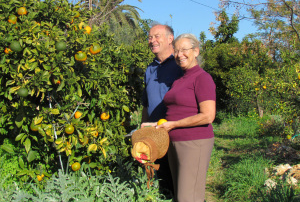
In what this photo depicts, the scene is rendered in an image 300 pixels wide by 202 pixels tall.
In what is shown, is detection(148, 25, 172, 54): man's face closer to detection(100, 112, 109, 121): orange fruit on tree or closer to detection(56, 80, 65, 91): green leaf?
detection(100, 112, 109, 121): orange fruit on tree

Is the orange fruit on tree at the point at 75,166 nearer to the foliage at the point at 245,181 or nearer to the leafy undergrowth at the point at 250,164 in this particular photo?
the leafy undergrowth at the point at 250,164

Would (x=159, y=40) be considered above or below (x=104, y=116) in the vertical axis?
above

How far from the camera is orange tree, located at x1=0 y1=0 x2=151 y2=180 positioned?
2.25m

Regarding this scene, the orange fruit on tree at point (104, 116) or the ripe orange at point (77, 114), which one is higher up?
the ripe orange at point (77, 114)

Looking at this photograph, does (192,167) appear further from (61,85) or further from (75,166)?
(61,85)

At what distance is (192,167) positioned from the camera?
7.18 ft

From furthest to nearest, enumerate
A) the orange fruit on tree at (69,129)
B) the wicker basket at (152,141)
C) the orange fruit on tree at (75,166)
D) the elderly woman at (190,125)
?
the orange fruit on tree at (75,166), the orange fruit on tree at (69,129), the elderly woman at (190,125), the wicker basket at (152,141)

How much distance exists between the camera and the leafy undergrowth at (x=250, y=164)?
10.7ft

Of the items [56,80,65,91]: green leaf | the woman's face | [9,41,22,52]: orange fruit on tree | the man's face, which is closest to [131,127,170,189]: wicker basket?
the woman's face

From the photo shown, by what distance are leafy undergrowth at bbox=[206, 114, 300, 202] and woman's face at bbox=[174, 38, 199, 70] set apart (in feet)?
4.82

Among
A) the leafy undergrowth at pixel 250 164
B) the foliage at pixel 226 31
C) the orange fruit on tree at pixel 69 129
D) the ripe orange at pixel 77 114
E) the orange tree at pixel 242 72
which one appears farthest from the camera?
the foliage at pixel 226 31

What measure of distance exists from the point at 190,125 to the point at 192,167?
0.99 feet

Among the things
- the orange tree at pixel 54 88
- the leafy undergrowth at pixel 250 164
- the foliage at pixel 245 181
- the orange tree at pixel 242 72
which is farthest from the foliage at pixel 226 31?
the orange tree at pixel 54 88

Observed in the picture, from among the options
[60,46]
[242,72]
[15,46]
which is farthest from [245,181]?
[242,72]
